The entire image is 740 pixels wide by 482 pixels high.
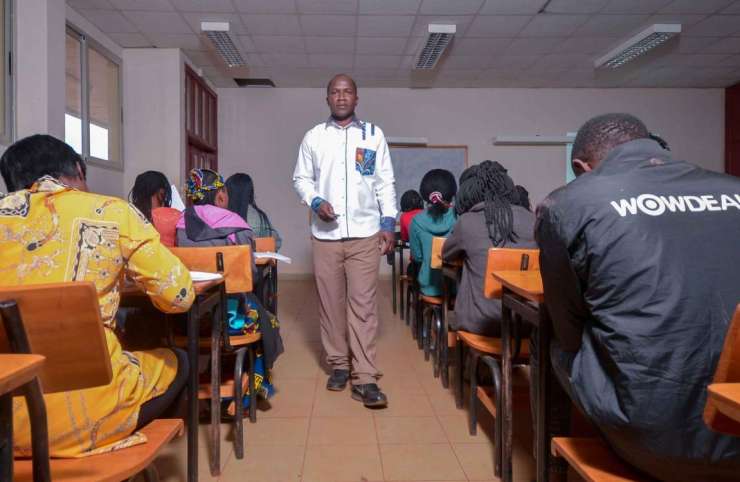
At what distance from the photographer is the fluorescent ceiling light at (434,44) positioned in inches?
200

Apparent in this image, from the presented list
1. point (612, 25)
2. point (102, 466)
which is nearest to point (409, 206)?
point (612, 25)

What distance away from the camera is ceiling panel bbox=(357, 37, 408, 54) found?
547 cm

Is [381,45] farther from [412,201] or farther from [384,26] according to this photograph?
[412,201]

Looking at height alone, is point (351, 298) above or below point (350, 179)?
below

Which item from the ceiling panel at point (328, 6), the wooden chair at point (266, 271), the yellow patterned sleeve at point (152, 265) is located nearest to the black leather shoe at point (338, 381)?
the wooden chair at point (266, 271)

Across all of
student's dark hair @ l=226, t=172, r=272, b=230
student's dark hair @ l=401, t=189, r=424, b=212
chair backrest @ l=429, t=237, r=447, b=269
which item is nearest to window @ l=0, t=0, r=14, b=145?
student's dark hair @ l=226, t=172, r=272, b=230

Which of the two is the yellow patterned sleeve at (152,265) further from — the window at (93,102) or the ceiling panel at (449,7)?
the ceiling panel at (449,7)

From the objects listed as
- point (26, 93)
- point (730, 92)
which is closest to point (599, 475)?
point (26, 93)

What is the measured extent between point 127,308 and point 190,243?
352 mm

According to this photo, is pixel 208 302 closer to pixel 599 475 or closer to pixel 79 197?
pixel 79 197

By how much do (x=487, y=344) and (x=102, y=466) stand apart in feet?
4.58

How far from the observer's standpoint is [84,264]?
1.15m

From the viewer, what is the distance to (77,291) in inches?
35.7

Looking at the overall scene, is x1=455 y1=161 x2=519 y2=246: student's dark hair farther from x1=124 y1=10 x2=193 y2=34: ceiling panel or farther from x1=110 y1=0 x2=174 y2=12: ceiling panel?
x1=124 y1=10 x2=193 y2=34: ceiling panel
